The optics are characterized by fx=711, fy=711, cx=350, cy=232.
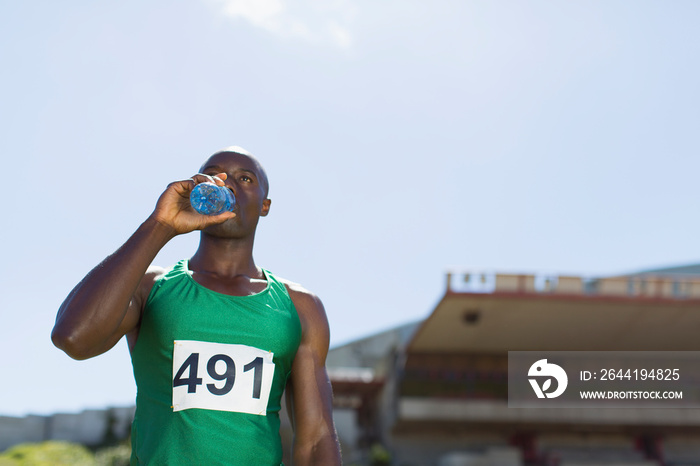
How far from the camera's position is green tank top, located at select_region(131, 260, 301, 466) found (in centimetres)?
213

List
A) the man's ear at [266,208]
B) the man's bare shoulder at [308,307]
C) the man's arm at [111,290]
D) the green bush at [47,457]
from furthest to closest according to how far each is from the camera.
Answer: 1. the green bush at [47,457]
2. the man's ear at [266,208]
3. the man's bare shoulder at [308,307]
4. the man's arm at [111,290]

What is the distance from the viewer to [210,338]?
7.31ft

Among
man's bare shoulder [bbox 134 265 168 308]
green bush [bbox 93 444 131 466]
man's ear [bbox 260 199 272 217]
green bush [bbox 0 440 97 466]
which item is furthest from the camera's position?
green bush [bbox 93 444 131 466]

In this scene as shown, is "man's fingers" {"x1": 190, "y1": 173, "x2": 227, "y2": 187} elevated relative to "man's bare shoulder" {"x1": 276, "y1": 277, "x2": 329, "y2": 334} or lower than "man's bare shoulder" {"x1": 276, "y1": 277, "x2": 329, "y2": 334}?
elevated

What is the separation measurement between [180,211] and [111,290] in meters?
0.34

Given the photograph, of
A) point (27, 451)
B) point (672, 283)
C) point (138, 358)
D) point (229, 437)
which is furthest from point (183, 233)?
point (672, 283)

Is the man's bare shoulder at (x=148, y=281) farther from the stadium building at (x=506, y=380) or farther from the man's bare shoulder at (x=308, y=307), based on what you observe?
the stadium building at (x=506, y=380)

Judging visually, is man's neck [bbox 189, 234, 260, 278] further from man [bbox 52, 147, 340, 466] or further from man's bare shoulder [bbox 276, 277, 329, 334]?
man's bare shoulder [bbox 276, 277, 329, 334]

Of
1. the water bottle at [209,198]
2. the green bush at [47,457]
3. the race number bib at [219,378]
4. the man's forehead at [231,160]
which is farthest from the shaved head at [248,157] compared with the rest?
the green bush at [47,457]

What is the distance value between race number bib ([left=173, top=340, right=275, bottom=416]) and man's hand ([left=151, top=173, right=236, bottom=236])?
37cm

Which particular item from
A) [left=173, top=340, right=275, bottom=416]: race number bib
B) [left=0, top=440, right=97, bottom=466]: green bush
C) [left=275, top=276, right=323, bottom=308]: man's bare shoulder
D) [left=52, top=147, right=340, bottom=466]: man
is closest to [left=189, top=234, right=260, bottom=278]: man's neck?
[left=52, top=147, right=340, bottom=466]: man

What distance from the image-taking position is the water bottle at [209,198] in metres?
2.15

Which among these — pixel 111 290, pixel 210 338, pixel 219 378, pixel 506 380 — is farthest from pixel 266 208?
pixel 506 380

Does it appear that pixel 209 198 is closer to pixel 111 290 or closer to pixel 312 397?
pixel 111 290
